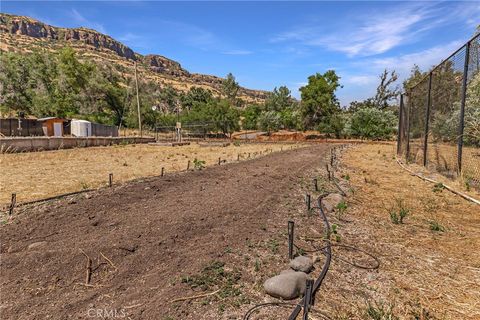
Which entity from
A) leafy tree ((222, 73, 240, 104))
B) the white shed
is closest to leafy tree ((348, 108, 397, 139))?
the white shed

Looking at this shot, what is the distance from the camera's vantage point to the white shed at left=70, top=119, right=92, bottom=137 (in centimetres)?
2934

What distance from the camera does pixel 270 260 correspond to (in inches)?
138

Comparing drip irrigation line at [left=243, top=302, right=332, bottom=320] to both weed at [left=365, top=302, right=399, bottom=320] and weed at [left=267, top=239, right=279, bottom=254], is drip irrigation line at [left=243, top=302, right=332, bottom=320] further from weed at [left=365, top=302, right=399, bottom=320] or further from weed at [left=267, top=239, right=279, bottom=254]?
weed at [left=267, top=239, right=279, bottom=254]

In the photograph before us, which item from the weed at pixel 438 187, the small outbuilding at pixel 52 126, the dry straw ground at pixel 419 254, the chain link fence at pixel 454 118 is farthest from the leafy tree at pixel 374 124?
the small outbuilding at pixel 52 126

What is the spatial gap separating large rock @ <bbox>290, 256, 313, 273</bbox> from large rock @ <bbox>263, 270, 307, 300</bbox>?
0.80 feet

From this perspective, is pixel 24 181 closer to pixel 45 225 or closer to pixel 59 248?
pixel 45 225

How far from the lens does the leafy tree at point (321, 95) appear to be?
3716 cm

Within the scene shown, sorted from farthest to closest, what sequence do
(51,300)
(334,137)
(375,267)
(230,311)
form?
(334,137) → (375,267) → (51,300) → (230,311)

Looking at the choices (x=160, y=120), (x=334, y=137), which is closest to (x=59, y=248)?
(x=334, y=137)

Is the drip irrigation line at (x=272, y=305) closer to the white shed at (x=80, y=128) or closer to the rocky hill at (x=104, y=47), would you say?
the white shed at (x=80, y=128)

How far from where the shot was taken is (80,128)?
96.3 feet

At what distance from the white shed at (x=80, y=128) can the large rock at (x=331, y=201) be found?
28928 millimetres

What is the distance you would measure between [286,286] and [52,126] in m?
31.7

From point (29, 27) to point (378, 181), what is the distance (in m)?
178
